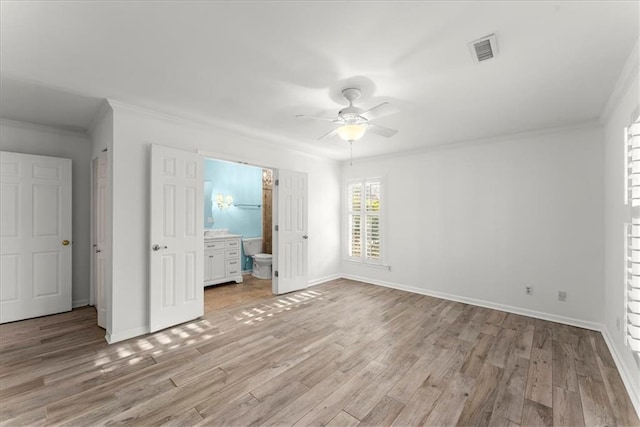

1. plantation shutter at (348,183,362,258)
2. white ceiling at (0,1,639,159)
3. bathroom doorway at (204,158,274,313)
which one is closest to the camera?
white ceiling at (0,1,639,159)

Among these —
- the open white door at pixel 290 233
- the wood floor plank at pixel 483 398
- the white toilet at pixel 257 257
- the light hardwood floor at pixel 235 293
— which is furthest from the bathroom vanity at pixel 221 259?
the wood floor plank at pixel 483 398

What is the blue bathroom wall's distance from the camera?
5984 millimetres

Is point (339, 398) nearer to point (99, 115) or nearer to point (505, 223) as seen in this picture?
point (505, 223)

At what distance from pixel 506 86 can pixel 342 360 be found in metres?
3.00

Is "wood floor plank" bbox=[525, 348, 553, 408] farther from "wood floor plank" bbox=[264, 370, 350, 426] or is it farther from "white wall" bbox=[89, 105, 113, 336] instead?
"white wall" bbox=[89, 105, 113, 336]

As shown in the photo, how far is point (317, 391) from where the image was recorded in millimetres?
2156

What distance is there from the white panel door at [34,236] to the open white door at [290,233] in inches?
117

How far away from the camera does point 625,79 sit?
2301mm

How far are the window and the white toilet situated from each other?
1771 mm

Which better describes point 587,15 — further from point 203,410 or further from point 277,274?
point 277,274

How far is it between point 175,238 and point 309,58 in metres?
2.59

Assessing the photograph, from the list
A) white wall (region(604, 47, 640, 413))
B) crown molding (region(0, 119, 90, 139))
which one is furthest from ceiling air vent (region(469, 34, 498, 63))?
crown molding (region(0, 119, 90, 139))

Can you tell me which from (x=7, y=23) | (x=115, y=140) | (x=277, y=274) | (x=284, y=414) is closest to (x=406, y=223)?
(x=277, y=274)

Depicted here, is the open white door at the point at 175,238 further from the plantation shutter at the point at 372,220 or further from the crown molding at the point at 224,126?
the plantation shutter at the point at 372,220
